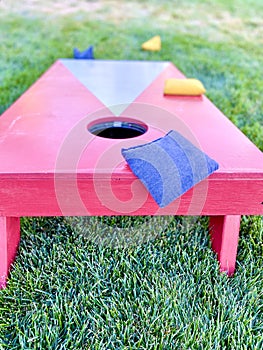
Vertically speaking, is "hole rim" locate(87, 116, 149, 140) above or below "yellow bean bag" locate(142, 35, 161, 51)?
above

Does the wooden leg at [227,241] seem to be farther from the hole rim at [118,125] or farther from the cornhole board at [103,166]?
the hole rim at [118,125]

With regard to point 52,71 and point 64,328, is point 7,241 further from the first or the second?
point 52,71

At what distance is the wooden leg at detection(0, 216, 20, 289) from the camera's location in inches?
47.8

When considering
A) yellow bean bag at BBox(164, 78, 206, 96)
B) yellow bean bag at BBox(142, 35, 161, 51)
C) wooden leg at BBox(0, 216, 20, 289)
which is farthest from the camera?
yellow bean bag at BBox(142, 35, 161, 51)

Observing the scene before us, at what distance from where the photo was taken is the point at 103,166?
1191 mm

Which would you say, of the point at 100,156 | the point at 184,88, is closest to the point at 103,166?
the point at 100,156

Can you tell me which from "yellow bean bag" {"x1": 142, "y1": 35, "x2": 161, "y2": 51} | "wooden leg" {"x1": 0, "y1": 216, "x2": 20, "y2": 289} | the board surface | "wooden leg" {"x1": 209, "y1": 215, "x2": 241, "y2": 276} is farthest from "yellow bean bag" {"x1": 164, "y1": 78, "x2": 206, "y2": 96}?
"yellow bean bag" {"x1": 142, "y1": 35, "x2": 161, "y2": 51}

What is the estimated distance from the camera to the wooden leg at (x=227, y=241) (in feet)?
4.16

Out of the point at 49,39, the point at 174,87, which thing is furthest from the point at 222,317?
the point at 49,39

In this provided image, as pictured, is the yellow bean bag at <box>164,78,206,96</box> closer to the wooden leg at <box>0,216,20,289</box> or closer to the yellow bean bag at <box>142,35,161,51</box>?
the wooden leg at <box>0,216,20,289</box>

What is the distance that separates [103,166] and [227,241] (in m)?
0.43

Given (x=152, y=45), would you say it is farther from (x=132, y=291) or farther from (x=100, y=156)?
(x=132, y=291)

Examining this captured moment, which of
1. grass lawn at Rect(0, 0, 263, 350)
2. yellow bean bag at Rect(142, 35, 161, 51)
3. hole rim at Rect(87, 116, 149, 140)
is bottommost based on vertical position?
yellow bean bag at Rect(142, 35, 161, 51)

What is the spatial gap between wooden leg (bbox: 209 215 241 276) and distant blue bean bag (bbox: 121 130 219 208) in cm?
19
